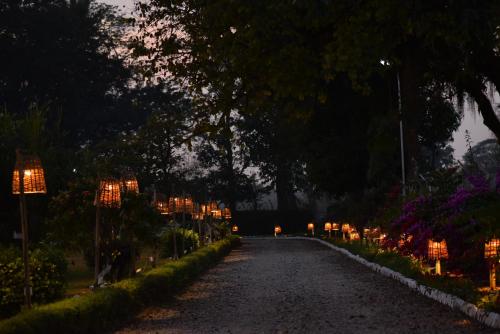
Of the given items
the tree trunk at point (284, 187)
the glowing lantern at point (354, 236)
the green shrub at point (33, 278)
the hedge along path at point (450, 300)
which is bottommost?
the hedge along path at point (450, 300)

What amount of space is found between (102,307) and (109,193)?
3.59 metres

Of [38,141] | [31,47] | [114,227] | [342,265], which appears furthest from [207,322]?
[31,47]

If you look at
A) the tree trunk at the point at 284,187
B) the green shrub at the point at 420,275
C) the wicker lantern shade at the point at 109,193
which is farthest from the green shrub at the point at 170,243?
the tree trunk at the point at 284,187

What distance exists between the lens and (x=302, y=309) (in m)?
15.8

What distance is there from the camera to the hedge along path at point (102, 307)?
34.1ft

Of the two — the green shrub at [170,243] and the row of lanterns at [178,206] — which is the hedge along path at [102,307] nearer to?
the row of lanterns at [178,206]

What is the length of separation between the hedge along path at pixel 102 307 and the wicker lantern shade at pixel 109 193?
1509mm

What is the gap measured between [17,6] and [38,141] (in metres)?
29.9

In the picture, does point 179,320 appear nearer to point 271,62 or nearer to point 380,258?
point 271,62

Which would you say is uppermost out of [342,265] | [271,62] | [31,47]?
[31,47]

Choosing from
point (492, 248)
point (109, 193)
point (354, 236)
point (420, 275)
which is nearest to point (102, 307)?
point (109, 193)

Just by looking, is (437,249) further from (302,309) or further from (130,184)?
(130,184)

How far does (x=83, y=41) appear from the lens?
66125 millimetres

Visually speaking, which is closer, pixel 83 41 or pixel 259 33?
pixel 259 33
